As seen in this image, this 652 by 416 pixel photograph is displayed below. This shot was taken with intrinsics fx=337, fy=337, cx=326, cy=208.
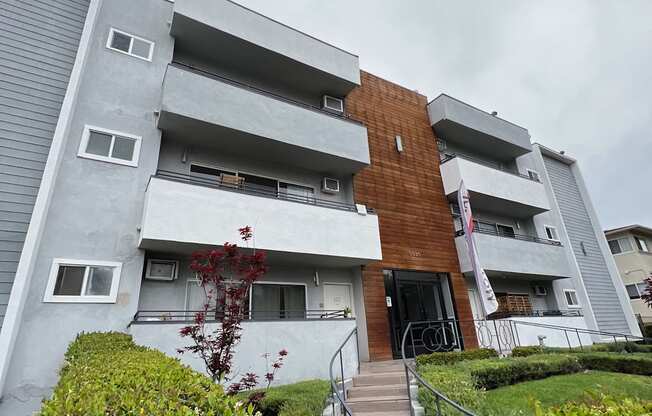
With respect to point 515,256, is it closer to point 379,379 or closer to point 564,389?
point 564,389

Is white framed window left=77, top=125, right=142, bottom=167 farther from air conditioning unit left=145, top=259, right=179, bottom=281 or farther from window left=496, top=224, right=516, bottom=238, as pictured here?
window left=496, top=224, right=516, bottom=238

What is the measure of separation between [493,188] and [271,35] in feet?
37.6

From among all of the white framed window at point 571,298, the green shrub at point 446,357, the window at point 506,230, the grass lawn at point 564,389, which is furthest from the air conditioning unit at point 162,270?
the white framed window at point 571,298

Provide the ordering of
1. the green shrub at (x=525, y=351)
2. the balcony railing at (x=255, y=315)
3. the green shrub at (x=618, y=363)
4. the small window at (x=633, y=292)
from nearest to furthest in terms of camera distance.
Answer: the balcony railing at (x=255, y=315) < the green shrub at (x=618, y=363) < the green shrub at (x=525, y=351) < the small window at (x=633, y=292)

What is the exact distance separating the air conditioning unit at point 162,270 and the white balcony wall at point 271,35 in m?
7.24

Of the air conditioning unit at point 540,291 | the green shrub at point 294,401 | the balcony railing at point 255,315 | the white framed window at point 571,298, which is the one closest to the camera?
the green shrub at point 294,401

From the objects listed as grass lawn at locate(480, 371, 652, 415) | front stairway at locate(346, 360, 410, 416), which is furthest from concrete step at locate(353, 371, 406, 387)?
grass lawn at locate(480, 371, 652, 415)

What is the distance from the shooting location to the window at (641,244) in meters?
26.5

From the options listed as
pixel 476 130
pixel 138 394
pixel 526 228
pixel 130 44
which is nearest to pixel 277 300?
pixel 138 394

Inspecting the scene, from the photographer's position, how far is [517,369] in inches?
328

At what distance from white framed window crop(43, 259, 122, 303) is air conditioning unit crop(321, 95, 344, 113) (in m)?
9.06

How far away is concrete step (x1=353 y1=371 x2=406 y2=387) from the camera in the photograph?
24.5 feet

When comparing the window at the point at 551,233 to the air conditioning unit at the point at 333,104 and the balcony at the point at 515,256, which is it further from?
the air conditioning unit at the point at 333,104

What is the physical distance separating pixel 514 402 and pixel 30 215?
438 inches
